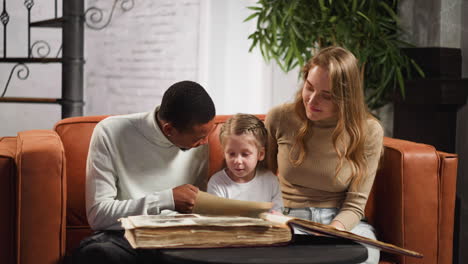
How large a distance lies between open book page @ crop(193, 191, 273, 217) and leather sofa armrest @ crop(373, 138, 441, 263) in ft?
2.40

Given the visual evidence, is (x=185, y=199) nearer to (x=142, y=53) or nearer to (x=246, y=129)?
(x=246, y=129)

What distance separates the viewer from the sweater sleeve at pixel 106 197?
161 cm

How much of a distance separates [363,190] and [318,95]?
346 mm

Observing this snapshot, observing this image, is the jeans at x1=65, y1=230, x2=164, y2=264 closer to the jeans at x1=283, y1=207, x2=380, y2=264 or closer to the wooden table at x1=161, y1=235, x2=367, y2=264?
the wooden table at x1=161, y1=235, x2=367, y2=264

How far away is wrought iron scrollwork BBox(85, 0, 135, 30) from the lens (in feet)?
14.4

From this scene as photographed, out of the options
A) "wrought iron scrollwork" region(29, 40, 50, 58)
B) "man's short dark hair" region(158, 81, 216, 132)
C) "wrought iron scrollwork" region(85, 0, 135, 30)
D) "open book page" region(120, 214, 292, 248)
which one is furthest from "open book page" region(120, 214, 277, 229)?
"wrought iron scrollwork" region(85, 0, 135, 30)

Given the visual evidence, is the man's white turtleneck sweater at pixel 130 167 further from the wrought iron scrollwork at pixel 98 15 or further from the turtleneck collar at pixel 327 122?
the wrought iron scrollwork at pixel 98 15

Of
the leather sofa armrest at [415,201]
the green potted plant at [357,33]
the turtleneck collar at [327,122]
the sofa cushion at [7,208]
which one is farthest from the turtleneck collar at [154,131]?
the green potted plant at [357,33]

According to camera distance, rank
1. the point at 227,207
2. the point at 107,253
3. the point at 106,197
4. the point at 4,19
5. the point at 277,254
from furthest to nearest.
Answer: the point at 4,19
the point at 106,197
the point at 107,253
the point at 227,207
the point at 277,254

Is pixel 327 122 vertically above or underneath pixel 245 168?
above

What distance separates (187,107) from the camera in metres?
1.61

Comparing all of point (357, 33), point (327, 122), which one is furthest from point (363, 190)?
point (357, 33)

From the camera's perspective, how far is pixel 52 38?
4258 mm

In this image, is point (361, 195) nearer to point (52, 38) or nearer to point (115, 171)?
point (115, 171)
